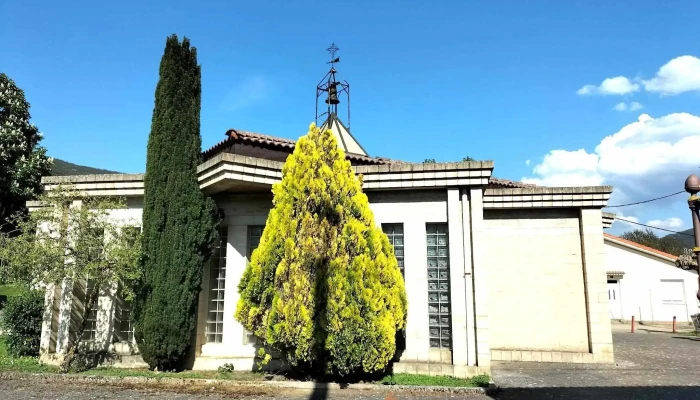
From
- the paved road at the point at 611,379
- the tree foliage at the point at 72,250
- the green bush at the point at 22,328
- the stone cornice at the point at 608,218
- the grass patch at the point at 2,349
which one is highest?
the stone cornice at the point at 608,218

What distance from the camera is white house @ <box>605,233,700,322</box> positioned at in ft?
88.8

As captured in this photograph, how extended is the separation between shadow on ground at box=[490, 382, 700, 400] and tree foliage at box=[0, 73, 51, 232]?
20292 mm

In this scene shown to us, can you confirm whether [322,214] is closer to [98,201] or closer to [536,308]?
[98,201]

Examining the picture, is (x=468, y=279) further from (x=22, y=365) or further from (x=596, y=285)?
(x=22, y=365)

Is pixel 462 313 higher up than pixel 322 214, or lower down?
lower down

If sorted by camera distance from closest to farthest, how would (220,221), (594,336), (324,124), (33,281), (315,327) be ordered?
(315,327) < (33,281) < (220,221) < (594,336) < (324,124)

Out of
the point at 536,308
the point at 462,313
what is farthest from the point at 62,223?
the point at 536,308

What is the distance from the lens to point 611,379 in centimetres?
967

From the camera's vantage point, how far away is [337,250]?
9.05m

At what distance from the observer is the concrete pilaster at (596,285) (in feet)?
37.9

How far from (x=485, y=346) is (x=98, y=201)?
958cm

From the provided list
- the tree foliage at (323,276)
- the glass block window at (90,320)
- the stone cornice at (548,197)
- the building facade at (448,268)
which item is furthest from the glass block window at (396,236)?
the glass block window at (90,320)

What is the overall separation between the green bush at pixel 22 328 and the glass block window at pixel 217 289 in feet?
15.2

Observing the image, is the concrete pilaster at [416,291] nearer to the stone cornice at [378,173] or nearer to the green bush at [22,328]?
the stone cornice at [378,173]
